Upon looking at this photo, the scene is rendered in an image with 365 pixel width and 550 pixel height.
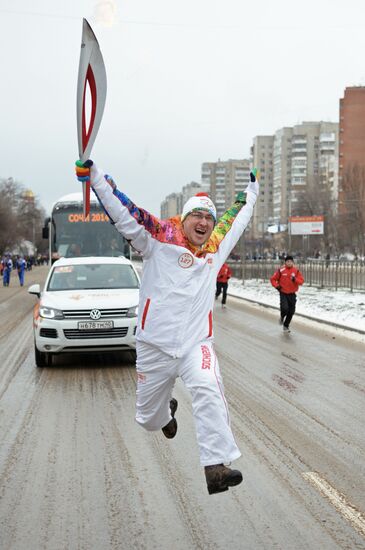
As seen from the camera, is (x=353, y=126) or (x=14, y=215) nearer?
(x=14, y=215)

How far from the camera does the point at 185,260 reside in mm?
4801

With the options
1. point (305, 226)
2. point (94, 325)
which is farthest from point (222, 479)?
point (305, 226)

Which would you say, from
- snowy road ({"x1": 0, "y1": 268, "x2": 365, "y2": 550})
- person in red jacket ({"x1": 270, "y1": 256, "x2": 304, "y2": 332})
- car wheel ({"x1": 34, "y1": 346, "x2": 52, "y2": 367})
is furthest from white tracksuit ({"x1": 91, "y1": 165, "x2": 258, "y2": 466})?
person in red jacket ({"x1": 270, "y1": 256, "x2": 304, "y2": 332})

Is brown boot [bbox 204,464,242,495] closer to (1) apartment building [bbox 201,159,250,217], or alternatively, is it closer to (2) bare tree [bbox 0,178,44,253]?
(2) bare tree [bbox 0,178,44,253]

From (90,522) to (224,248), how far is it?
196 centimetres

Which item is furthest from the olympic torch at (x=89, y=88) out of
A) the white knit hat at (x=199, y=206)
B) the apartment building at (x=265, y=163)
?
the apartment building at (x=265, y=163)

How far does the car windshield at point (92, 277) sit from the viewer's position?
12.7 meters

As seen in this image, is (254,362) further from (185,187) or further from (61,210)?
(185,187)

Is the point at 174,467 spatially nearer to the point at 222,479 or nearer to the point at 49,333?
the point at 222,479

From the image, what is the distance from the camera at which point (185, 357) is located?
15.6ft

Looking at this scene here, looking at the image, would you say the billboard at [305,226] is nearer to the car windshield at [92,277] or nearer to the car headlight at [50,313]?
the car windshield at [92,277]

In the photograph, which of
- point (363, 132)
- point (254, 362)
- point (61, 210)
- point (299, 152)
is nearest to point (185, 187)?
point (299, 152)

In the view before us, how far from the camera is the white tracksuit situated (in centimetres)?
460

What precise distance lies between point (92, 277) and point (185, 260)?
27.3 feet
